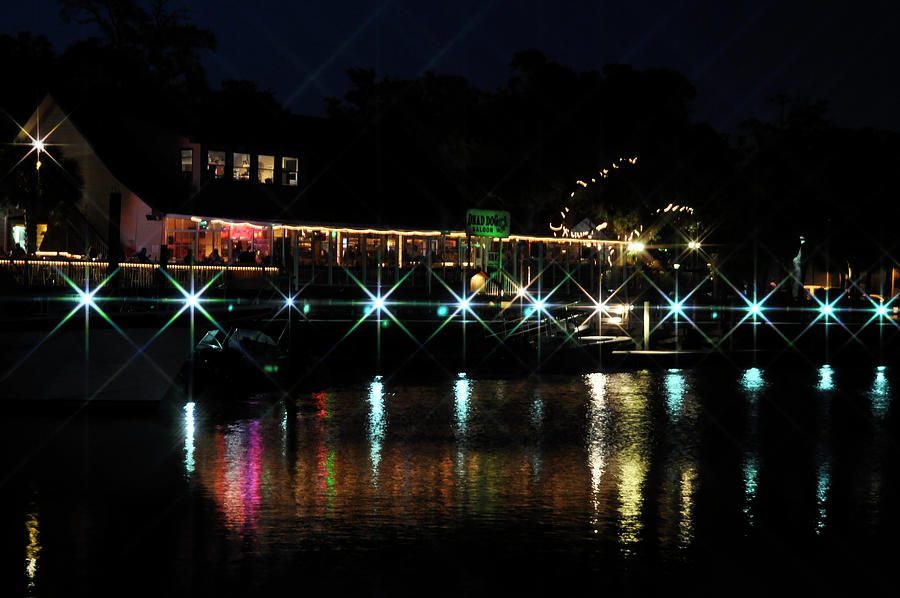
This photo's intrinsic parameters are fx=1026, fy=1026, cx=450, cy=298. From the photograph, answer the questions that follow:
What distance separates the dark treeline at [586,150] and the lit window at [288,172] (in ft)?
13.7

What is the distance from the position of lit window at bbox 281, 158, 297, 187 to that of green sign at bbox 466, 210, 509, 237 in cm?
1204

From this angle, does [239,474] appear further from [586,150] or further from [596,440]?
[586,150]

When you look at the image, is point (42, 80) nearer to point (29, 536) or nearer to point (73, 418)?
point (73, 418)

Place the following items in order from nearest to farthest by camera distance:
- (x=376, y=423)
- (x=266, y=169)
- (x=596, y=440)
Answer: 1. (x=596, y=440)
2. (x=376, y=423)
3. (x=266, y=169)

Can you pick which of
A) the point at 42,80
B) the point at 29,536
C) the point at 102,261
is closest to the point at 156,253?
the point at 102,261

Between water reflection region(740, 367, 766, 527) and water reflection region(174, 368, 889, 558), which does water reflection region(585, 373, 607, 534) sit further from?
water reflection region(740, 367, 766, 527)

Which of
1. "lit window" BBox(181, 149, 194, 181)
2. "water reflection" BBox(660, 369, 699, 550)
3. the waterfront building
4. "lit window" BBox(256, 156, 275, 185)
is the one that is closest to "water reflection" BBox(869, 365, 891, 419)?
"water reflection" BBox(660, 369, 699, 550)

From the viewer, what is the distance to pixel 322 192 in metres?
40.5

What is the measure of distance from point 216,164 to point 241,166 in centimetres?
92

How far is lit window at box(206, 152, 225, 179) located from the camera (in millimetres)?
38156

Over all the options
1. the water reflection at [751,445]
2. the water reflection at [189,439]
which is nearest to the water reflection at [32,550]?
the water reflection at [189,439]

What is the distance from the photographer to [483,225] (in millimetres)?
29891

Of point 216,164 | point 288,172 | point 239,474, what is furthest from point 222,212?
point 239,474

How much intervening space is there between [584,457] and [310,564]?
4.77 m
